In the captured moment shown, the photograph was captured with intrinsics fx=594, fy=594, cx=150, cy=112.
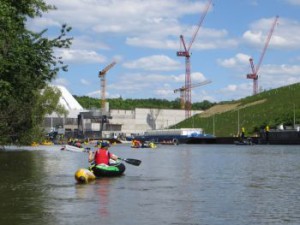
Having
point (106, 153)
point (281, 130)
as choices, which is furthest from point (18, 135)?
point (281, 130)

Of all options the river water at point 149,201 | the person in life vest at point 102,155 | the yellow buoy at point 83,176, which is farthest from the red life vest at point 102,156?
the yellow buoy at point 83,176

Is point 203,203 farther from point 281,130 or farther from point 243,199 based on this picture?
point 281,130

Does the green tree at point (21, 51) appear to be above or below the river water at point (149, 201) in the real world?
above

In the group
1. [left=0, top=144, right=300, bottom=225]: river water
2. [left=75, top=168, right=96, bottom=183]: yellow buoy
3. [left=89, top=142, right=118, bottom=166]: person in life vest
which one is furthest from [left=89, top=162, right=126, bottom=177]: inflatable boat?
[left=75, top=168, right=96, bottom=183]: yellow buoy

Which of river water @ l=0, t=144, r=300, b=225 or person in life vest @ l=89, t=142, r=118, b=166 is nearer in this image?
river water @ l=0, t=144, r=300, b=225

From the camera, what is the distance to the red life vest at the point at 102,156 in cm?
4053

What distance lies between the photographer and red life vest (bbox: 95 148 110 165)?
4053 centimetres

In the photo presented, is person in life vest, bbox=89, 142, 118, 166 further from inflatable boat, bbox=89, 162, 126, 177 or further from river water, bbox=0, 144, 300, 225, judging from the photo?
river water, bbox=0, 144, 300, 225

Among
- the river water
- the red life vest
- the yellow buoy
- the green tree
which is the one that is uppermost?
the green tree

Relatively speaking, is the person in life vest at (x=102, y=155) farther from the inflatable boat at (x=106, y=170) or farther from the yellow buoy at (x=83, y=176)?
the yellow buoy at (x=83, y=176)

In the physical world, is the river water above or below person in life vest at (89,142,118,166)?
below

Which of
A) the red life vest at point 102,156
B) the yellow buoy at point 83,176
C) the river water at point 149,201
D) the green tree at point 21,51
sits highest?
the green tree at point 21,51

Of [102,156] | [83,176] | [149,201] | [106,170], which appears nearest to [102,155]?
[102,156]

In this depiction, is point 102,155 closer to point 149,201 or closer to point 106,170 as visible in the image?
point 106,170
